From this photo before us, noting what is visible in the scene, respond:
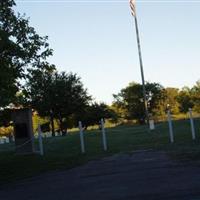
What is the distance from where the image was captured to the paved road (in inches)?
396

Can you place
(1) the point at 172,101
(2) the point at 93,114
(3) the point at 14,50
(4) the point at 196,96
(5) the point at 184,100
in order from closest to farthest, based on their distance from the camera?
(3) the point at 14,50 → (2) the point at 93,114 → (4) the point at 196,96 → (1) the point at 172,101 → (5) the point at 184,100

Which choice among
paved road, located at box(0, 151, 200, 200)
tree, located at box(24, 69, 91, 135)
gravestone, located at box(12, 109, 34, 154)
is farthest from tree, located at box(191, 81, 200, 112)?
paved road, located at box(0, 151, 200, 200)

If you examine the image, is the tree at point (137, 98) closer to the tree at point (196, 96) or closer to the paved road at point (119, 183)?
the tree at point (196, 96)

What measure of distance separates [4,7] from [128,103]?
273ft

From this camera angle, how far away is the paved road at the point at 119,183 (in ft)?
33.0

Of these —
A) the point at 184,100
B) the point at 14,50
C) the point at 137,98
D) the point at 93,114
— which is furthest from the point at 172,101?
the point at 14,50

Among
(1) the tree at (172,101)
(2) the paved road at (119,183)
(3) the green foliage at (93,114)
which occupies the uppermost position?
(1) the tree at (172,101)

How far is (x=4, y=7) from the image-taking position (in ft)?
63.0

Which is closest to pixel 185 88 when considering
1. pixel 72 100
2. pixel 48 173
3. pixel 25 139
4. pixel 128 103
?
pixel 128 103

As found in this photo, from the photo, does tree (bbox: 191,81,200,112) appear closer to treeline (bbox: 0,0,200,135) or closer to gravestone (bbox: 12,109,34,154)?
treeline (bbox: 0,0,200,135)

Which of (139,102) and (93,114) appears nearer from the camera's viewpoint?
(93,114)

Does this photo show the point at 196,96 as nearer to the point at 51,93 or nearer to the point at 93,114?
the point at 93,114

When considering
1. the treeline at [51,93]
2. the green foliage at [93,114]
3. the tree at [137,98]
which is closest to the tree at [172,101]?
the treeline at [51,93]

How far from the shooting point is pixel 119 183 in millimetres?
11922
